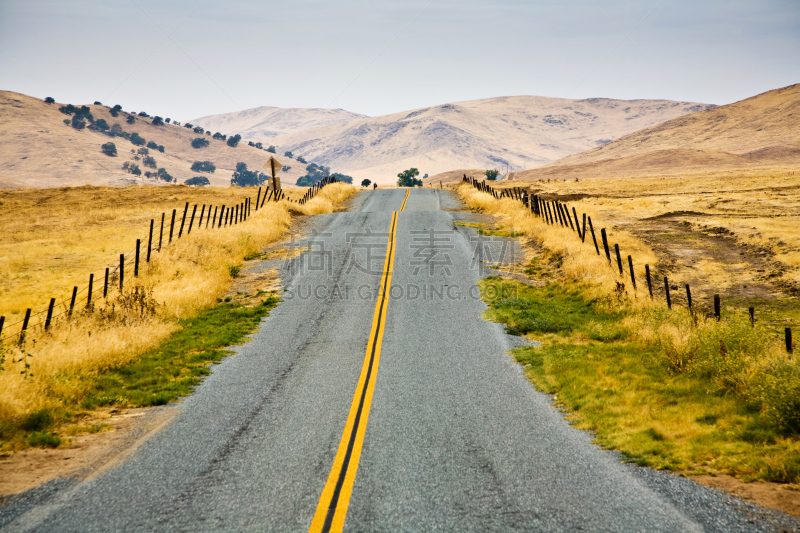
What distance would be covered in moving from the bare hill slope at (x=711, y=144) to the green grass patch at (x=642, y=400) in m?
95.6

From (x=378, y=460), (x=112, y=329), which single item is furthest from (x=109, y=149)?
(x=378, y=460)

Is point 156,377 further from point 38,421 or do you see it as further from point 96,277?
point 96,277

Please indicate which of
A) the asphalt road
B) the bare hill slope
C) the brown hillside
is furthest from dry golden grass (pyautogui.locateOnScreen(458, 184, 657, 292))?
the brown hillside

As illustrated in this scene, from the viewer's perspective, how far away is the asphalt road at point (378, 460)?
213 inches

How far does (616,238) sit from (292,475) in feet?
76.1

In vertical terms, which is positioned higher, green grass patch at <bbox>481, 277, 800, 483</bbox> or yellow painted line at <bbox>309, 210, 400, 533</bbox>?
green grass patch at <bbox>481, 277, 800, 483</bbox>

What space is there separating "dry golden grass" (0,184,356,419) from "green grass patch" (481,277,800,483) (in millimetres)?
8812

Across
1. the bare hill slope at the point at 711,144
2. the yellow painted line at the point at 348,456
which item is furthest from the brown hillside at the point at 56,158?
the yellow painted line at the point at 348,456

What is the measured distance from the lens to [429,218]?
30531 millimetres

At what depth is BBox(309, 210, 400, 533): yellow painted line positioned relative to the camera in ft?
17.8

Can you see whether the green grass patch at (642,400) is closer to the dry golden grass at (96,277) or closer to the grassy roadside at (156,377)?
the grassy roadside at (156,377)

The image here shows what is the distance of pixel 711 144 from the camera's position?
→ 141750mm

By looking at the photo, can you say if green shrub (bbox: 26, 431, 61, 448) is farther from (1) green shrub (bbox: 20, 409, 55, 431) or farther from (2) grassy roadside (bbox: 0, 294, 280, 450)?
(1) green shrub (bbox: 20, 409, 55, 431)

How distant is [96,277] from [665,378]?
21.7 meters
